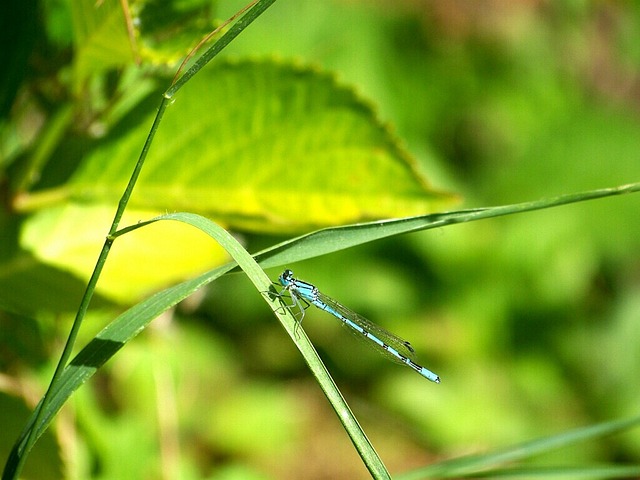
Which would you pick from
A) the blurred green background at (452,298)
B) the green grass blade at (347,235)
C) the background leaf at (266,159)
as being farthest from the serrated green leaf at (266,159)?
the blurred green background at (452,298)

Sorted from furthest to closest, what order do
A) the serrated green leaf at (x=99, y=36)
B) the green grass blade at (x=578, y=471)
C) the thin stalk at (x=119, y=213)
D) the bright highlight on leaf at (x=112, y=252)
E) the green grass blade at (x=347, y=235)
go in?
the bright highlight on leaf at (x=112, y=252), the green grass blade at (x=578, y=471), the serrated green leaf at (x=99, y=36), the green grass blade at (x=347, y=235), the thin stalk at (x=119, y=213)

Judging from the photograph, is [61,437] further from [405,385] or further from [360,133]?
[405,385]

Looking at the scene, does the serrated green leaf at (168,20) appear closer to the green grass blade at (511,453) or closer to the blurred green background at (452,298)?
the green grass blade at (511,453)

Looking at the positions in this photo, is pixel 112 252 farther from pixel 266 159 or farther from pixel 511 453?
pixel 511 453

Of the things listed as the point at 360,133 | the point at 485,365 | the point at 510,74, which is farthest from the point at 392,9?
the point at 360,133

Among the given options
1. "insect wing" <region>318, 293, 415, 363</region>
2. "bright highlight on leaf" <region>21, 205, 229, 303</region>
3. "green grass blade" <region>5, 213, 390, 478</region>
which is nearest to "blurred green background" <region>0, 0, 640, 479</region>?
"insect wing" <region>318, 293, 415, 363</region>

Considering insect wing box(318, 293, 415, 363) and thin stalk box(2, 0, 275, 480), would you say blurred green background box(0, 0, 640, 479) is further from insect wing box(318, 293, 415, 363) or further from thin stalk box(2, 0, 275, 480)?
thin stalk box(2, 0, 275, 480)
